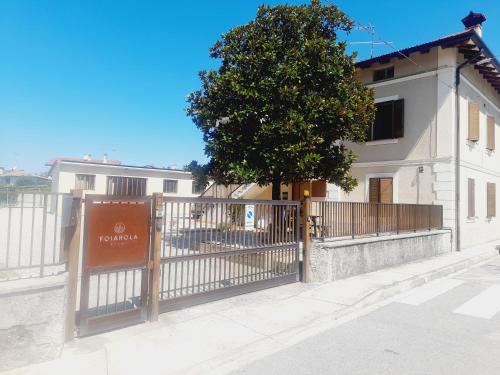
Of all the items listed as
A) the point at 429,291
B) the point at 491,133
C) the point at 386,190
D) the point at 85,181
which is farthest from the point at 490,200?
the point at 85,181

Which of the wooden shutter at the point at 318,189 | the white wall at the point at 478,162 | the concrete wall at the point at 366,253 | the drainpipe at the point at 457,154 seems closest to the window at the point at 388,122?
the drainpipe at the point at 457,154

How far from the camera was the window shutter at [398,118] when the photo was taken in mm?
14219

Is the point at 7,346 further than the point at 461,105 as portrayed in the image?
No

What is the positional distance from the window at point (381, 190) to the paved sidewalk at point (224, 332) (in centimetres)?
747

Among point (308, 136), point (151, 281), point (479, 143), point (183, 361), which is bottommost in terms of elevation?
point (183, 361)

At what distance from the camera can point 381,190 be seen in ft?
48.1

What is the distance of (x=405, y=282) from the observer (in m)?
7.79

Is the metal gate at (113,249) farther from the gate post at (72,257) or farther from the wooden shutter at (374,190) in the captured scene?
the wooden shutter at (374,190)

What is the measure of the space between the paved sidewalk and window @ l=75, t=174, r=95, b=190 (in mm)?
21682

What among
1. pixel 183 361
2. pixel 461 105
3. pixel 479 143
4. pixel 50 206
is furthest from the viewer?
pixel 479 143

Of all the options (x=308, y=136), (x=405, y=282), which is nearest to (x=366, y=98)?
(x=308, y=136)

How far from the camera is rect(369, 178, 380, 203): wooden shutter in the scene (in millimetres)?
14766

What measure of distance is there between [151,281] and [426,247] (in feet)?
32.0

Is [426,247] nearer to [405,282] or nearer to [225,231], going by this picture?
[405,282]
